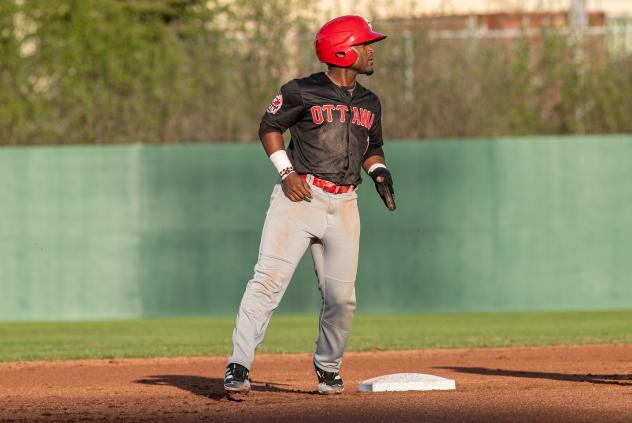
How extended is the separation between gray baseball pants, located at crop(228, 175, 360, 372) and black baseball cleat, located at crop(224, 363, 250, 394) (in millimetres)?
46

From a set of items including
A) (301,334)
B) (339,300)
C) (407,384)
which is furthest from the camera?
(301,334)

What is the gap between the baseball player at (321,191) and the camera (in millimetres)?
6902

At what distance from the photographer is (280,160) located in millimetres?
6930

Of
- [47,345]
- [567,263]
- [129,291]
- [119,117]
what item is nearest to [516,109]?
[567,263]

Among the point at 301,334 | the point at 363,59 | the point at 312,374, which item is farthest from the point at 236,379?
the point at 301,334

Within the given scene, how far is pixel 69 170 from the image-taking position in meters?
15.9

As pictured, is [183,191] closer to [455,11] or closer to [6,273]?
[6,273]

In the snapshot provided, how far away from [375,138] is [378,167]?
6.6 inches

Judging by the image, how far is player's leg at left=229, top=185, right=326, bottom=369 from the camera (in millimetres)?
6879

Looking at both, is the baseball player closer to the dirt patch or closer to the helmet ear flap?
the helmet ear flap

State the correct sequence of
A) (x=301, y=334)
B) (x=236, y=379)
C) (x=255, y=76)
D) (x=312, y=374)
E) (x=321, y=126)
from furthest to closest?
(x=255, y=76)
(x=301, y=334)
(x=312, y=374)
(x=321, y=126)
(x=236, y=379)

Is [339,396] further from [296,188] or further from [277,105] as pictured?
[277,105]

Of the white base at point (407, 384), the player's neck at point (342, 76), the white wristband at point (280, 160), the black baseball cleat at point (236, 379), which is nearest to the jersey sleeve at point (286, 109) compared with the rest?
the white wristband at point (280, 160)

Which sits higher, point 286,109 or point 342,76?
point 342,76
